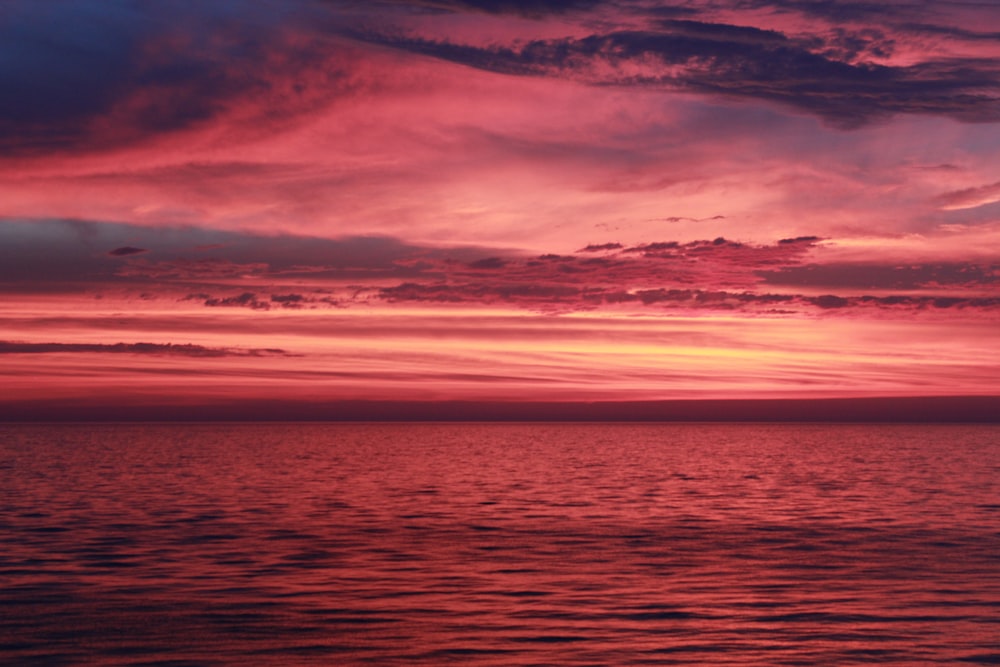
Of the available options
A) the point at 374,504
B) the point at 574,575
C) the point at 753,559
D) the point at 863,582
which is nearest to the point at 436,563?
the point at 574,575

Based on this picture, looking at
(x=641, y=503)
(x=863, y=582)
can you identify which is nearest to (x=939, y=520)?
(x=641, y=503)

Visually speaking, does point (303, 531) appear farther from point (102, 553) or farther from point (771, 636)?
point (771, 636)

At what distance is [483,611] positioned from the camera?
85.6 ft

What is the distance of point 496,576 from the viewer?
31.4 meters

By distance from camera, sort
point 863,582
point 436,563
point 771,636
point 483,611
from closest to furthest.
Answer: point 771,636, point 483,611, point 863,582, point 436,563

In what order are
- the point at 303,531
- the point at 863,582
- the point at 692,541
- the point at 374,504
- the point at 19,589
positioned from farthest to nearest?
the point at 374,504 < the point at 303,531 < the point at 692,541 < the point at 863,582 < the point at 19,589

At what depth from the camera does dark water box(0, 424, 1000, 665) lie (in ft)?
73.4

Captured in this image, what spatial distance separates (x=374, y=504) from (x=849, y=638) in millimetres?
35859

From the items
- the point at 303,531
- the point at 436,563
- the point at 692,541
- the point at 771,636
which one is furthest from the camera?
the point at 303,531

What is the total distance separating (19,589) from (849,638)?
21955mm

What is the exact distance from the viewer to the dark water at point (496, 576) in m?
22.4

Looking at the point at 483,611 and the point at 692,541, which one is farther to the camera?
the point at 692,541

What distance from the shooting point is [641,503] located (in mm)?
57062

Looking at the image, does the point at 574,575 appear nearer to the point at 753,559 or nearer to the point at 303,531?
the point at 753,559
